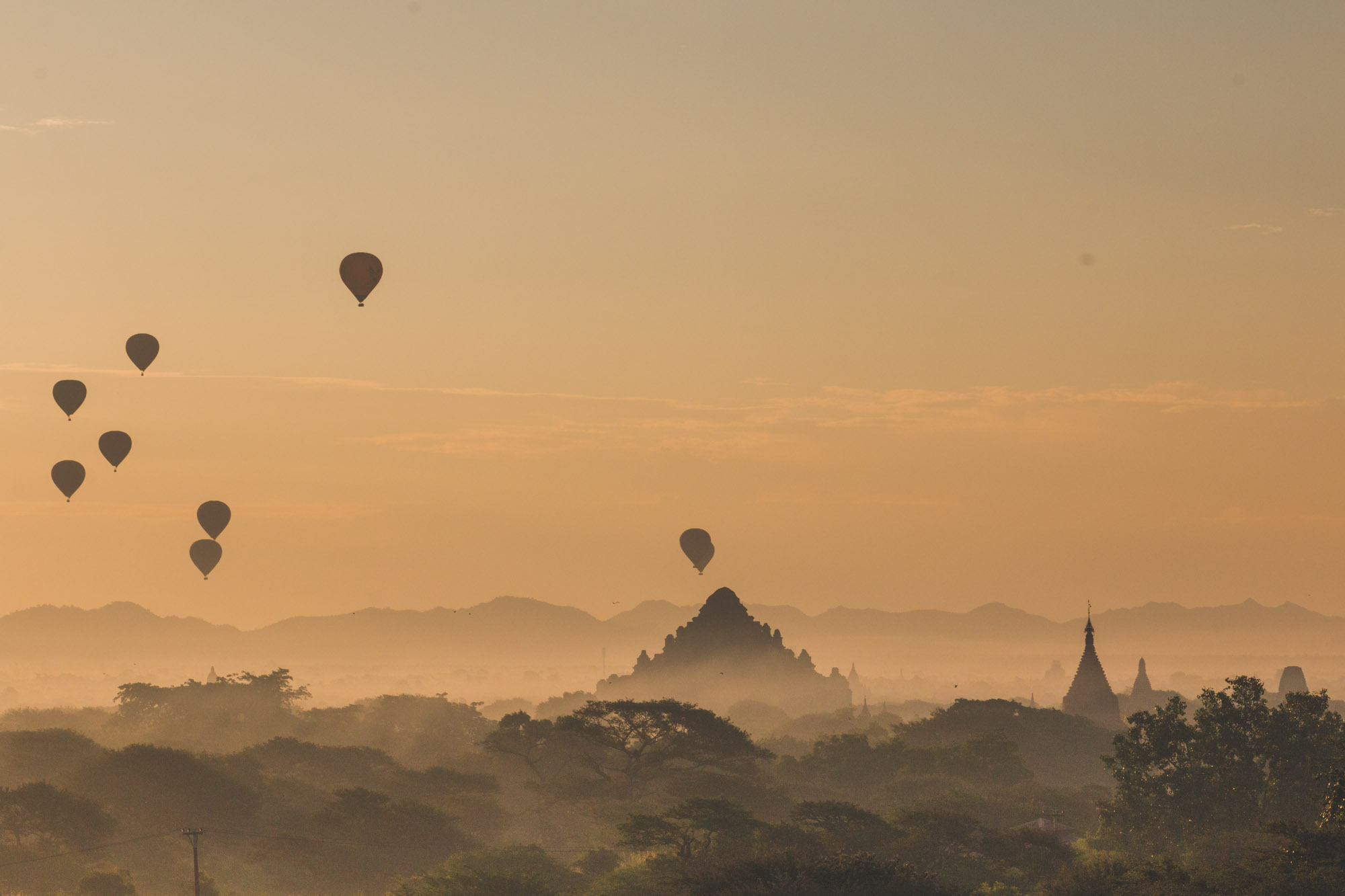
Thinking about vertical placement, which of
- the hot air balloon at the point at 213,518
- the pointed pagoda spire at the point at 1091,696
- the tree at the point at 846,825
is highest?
the hot air balloon at the point at 213,518

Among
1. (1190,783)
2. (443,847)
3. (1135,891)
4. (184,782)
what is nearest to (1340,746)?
(1135,891)

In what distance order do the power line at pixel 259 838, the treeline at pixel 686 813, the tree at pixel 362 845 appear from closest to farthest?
1. the treeline at pixel 686 813
2. the power line at pixel 259 838
3. the tree at pixel 362 845

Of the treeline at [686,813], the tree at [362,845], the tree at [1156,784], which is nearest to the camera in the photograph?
the treeline at [686,813]

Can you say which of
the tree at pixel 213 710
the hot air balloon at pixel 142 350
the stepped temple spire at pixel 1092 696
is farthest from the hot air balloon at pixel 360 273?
the stepped temple spire at pixel 1092 696

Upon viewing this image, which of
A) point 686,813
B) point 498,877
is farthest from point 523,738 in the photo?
point 498,877

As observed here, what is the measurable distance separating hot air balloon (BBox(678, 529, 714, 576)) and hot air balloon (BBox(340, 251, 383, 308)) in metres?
84.9

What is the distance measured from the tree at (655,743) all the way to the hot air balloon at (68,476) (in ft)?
118

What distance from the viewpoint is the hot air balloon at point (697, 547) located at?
543 feet

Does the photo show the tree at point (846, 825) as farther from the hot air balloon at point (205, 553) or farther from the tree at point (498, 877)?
the hot air balloon at point (205, 553)

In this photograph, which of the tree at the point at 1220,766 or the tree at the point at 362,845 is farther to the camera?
the tree at the point at 362,845

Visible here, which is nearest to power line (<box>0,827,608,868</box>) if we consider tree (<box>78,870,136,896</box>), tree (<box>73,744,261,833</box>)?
tree (<box>73,744,261,833</box>)

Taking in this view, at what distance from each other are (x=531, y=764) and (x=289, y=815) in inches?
865

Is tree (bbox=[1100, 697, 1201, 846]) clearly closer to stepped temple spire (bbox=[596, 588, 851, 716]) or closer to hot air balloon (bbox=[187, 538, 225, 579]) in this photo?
hot air balloon (bbox=[187, 538, 225, 579])

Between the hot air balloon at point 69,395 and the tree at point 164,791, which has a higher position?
the hot air balloon at point 69,395
